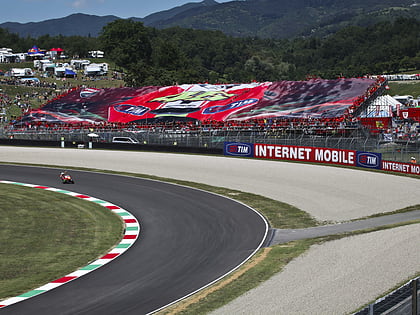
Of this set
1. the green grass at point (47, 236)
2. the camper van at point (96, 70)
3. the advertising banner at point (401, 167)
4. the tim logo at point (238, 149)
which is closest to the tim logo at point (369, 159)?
the advertising banner at point (401, 167)

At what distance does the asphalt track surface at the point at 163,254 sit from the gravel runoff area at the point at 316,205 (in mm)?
1843

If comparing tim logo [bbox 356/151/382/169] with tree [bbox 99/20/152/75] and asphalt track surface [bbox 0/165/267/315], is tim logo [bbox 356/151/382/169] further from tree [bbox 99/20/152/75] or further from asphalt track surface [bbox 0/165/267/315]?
tree [bbox 99/20/152/75]

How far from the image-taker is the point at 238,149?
37938mm

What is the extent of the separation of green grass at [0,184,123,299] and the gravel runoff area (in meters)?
5.03

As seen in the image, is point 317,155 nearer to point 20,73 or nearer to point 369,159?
point 369,159

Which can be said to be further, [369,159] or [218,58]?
[218,58]

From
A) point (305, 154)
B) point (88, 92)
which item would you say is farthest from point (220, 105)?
point (305, 154)

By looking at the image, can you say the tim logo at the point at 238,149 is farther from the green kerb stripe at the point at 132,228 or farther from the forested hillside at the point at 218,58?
the forested hillside at the point at 218,58

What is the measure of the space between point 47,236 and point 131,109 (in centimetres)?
4866

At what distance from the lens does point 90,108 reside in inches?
2653

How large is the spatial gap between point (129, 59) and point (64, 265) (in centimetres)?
12849

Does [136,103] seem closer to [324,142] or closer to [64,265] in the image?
[324,142]

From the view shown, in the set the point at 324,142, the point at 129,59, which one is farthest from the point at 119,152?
the point at 129,59

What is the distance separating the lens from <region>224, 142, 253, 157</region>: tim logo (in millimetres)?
37562
